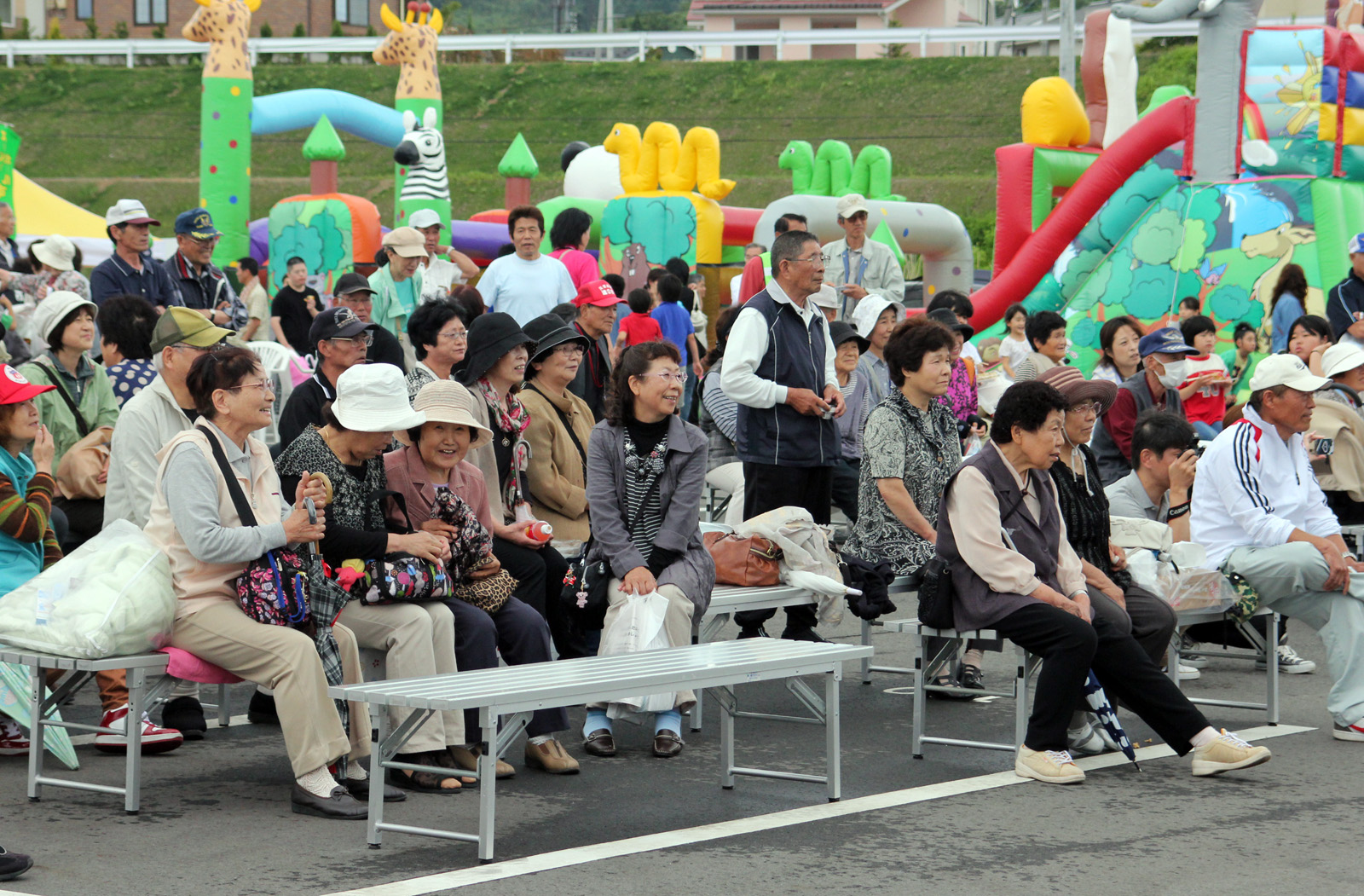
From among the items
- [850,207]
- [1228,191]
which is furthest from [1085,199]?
[850,207]

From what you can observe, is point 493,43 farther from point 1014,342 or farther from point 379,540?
point 379,540

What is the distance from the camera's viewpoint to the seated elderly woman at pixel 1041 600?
559 cm

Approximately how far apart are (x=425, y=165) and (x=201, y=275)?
10.6 m

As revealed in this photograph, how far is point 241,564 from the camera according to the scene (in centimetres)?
520

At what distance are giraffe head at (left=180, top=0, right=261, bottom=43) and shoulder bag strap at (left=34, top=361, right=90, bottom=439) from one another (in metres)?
12.6

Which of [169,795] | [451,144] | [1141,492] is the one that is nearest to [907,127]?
[451,144]

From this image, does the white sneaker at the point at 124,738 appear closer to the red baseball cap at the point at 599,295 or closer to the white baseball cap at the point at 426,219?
the red baseball cap at the point at 599,295

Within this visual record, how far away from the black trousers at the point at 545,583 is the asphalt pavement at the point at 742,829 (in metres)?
0.39

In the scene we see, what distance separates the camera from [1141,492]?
7.35 m

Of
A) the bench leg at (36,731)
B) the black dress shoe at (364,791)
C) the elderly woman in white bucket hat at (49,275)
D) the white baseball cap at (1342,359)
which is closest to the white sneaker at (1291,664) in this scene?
the white baseball cap at (1342,359)

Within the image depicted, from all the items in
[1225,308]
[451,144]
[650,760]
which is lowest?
[650,760]

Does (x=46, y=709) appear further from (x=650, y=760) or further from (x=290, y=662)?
(x=650, y=760)

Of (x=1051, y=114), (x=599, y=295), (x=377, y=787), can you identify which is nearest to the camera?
(x=377, y=787)

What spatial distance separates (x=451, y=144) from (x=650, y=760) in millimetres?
42725
